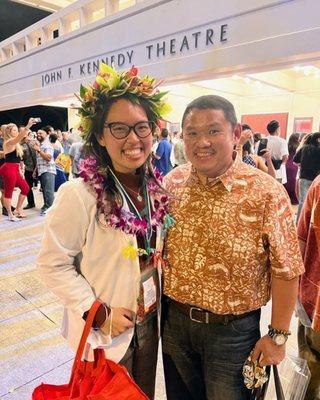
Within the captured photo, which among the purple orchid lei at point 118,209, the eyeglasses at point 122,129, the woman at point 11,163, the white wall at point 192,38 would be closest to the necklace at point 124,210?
the purple orchid lei at point 118,209

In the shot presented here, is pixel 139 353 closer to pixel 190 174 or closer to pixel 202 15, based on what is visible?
pixel 190 174

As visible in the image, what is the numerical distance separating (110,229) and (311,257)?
3.00 ft

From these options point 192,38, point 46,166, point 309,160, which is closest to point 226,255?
point 309,160

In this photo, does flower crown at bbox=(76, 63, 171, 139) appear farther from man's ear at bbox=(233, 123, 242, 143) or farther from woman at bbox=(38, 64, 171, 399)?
man's ear at bbox=(233, 123, 242, 143)

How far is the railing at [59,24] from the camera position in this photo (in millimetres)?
7137

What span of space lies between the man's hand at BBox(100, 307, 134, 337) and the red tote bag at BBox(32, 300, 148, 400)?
0.32 feet

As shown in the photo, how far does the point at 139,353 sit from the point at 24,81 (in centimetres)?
1034

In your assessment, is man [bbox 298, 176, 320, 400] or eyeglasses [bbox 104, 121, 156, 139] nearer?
eyeglasses [bbox 104, 121, 156, 139]

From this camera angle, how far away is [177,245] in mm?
1304

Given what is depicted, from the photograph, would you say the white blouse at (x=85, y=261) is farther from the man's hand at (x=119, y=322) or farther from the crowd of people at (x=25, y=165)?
the crowd of people at (x=25, y=165)

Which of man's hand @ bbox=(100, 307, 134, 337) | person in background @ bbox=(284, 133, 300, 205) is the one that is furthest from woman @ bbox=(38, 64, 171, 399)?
person in background @ bbox=(284, 133, 300, 205)

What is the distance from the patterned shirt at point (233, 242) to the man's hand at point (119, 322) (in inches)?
8.9

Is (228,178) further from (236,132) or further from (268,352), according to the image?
(268,352)

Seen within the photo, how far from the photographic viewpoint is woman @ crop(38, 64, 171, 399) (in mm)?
1168
